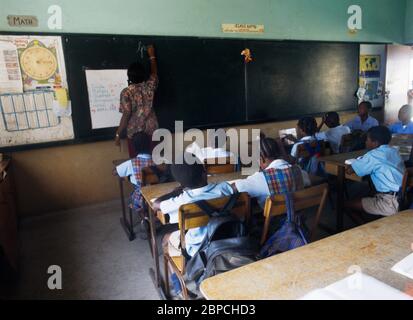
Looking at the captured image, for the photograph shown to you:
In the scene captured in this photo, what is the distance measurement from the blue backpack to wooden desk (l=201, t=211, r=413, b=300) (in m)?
0.31

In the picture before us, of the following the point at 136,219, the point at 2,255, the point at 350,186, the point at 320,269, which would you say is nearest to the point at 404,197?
the point at 320,269

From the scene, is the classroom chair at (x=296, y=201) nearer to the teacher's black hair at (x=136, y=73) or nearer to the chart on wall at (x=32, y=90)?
the teacher's black hair at (x=136, y=73)

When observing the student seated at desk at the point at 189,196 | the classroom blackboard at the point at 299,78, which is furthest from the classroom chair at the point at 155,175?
the classroom blackboard at the point at 299,78

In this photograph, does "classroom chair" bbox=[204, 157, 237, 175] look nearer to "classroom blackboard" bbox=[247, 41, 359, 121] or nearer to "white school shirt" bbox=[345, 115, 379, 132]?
"classroom blackboard" bbox=[247, 41, 359, 121]

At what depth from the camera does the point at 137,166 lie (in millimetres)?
2812

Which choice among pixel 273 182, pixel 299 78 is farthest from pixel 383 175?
pixel 299 78

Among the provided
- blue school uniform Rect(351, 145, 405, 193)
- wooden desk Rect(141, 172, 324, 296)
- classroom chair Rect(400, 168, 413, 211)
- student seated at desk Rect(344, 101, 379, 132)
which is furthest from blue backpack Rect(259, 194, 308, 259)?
student seated at desk Rect(344, 101, 379, 132)

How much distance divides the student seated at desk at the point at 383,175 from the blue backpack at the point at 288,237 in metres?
1.06

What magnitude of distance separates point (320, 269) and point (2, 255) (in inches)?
80.3

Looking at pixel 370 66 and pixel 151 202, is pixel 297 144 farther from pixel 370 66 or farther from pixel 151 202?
pixel 370 66

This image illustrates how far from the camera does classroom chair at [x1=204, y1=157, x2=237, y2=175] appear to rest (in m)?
2.84

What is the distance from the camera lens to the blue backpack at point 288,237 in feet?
5.39
